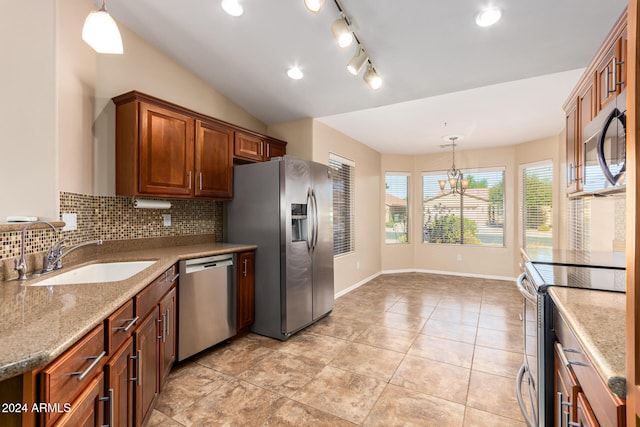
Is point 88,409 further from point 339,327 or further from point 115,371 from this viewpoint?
point 339,327

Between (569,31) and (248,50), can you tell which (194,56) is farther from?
(569,31)

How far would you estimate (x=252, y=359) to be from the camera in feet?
8.31

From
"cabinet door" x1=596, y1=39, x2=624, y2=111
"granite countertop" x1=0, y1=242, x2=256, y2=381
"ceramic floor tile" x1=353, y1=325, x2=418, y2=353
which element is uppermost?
"cabinet door" x1=596, y1=39, x2=624, y2=111

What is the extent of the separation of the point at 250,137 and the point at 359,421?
2.97 metres

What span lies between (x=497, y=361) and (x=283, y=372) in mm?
1864

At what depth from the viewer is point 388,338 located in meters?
2.95

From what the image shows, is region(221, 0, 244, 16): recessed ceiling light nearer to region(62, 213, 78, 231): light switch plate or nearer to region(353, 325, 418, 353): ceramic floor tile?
region(62, 213, 78, 231): light switch plate

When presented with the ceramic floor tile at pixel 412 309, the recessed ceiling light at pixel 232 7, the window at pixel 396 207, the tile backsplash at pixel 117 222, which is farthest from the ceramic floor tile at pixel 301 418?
the window at pixel 396 207

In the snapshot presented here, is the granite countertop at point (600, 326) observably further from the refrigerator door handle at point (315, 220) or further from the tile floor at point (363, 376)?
the refrigerator door handle at point (315, 220)

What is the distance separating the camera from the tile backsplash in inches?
68.5

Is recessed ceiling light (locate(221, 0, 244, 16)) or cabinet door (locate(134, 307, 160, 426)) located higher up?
recessed ceiling light (locate(221, 0, 244, 16))

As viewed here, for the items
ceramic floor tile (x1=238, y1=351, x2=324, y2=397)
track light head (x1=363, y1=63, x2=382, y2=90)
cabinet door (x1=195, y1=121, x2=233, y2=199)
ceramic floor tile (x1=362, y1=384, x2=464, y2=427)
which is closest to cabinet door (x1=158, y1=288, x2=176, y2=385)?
ceramic floor tile (x1=238, y1=351, x2=324, y2=397)

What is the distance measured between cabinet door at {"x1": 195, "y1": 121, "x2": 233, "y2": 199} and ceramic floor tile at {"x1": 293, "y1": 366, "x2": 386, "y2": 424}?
2041mm

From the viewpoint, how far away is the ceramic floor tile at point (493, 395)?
187 centimetres
